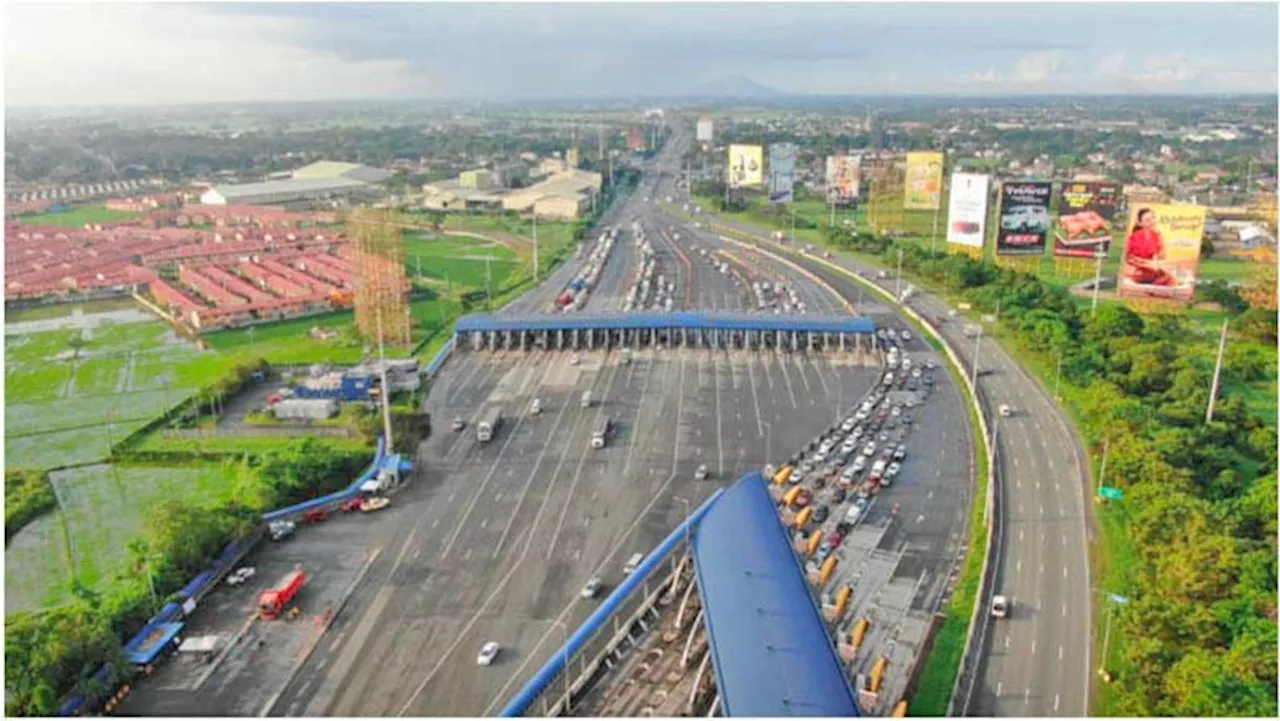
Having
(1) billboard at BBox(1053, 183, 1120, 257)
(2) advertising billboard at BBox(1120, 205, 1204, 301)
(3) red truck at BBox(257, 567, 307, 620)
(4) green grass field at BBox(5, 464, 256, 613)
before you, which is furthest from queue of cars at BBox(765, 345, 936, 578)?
(1) billboard at BBox(1053, 183, 1120, 257)

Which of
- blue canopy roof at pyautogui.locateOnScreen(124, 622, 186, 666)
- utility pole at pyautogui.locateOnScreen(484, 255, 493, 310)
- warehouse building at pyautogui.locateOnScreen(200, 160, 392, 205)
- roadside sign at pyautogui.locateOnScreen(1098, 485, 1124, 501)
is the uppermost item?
warehouse building at pyautogui.locateOnScreen(200, 160, 392, 205)

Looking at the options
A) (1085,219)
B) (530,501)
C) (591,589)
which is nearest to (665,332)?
(530,501)

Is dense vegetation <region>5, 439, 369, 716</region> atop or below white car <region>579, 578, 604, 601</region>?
atop

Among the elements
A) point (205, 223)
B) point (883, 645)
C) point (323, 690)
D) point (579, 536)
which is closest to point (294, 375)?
point (579, 536)

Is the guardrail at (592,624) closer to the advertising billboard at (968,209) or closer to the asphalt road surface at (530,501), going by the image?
the asphalt road surface at (530,501)

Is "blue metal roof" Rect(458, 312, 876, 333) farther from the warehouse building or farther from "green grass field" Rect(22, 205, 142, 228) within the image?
the warehouse building

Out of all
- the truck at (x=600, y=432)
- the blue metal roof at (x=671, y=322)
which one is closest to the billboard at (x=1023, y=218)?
the blue metal roof at (x=671, y=322)
